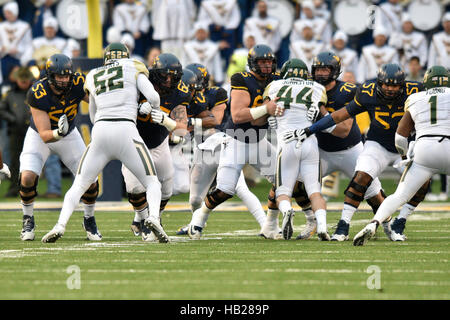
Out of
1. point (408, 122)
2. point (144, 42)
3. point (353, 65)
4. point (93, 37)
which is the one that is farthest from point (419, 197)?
point (144, 42)

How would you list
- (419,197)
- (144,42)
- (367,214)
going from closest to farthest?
(419,197) < (367,214) < (144,42)

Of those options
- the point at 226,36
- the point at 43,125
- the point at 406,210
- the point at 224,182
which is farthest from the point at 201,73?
the point at 226,36

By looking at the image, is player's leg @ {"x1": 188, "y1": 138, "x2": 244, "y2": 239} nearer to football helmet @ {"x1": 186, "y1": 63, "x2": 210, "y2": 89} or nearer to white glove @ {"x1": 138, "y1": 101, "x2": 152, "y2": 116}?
football helmet @ {"x1": 186, "y1": 63, "x2": 210, "y2": 89}

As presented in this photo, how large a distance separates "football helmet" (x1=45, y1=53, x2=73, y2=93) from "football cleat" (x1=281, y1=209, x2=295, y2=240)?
225 cm

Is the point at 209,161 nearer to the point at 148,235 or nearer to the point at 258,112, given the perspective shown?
the point at 258,112

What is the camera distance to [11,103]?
14242 millimetres

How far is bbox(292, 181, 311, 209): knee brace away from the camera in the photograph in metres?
9.05

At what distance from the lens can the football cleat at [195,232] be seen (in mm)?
8844

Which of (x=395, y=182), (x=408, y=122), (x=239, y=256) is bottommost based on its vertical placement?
(x=395, y=182)

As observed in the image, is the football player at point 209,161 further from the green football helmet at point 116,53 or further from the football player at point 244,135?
the green football helmet at point 116,53

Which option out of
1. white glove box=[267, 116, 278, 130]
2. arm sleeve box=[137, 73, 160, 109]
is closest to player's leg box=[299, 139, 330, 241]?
white glove box=[267, 116, 278, 130]

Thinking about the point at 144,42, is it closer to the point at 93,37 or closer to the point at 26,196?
the point at 93,37

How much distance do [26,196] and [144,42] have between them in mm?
9494

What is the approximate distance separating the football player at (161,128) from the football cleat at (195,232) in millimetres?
439
